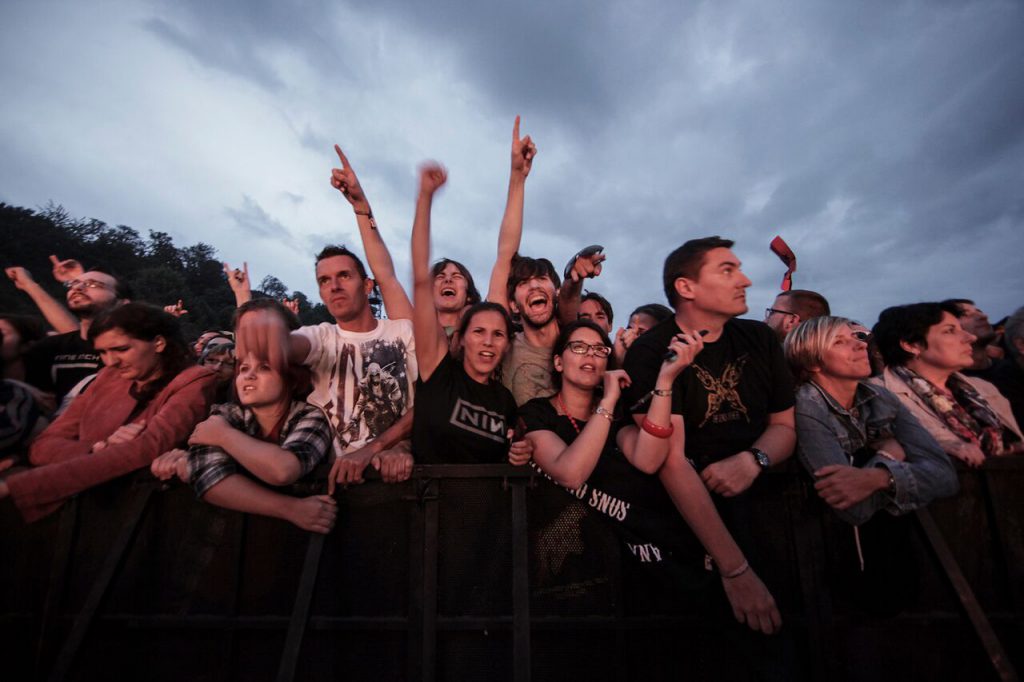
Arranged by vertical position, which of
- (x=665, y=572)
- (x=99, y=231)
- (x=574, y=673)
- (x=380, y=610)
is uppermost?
(x=99, y=231)

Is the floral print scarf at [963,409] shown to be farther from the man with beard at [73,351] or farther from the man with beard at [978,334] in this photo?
the man with beard at [73,351]

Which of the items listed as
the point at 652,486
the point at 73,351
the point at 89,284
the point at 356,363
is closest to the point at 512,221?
the point at 356,363

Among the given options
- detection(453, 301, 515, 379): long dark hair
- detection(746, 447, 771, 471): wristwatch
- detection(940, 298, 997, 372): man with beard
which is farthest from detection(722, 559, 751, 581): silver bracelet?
detection(940, 298, 997, 372): man with beard

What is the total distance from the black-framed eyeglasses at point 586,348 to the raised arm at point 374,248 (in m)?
1.57

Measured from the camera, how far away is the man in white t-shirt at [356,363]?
311 cm

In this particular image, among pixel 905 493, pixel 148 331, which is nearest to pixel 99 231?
pixel 148 331

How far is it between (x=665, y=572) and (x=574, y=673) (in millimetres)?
635

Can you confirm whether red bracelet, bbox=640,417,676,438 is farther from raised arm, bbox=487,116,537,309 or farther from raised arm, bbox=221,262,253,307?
raised arm, bbox=221,262,253,307

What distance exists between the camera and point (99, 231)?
5912cm

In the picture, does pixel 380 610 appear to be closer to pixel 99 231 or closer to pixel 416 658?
pixel 416 658

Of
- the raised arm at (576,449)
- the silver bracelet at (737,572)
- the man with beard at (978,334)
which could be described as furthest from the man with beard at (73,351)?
the man with beard at (978,334)

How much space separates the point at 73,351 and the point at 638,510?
5.32 meters

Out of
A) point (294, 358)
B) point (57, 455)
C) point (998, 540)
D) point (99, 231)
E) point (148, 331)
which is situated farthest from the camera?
point (99, 231)

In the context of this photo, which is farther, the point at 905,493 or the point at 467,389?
the point at 467,389
